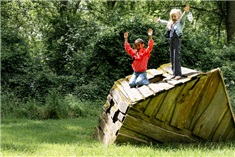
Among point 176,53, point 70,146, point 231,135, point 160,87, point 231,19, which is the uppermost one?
point 231,19

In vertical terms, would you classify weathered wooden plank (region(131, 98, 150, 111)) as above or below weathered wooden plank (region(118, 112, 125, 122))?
above

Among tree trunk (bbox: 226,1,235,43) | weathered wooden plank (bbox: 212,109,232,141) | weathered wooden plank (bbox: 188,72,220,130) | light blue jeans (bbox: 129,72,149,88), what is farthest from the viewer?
tree trunk (bbox: 226,1,235,43)

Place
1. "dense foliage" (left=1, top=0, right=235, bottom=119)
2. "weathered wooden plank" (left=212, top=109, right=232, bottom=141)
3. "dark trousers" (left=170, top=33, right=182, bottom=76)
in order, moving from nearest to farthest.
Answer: "weathered wooden plank" (left=212, top=109, right=232, bottom=141)
"dark trousers" (left=170, top=33, right=182, bottom=76)
"dense foliage" (left=1, top=0, right=235, bottom=119)

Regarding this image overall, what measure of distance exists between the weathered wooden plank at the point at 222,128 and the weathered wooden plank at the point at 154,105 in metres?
1.38

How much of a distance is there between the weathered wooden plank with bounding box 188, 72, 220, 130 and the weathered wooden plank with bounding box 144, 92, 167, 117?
677 millimetres

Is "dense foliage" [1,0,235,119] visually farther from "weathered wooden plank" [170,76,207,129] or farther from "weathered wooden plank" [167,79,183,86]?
"weathered wooden plank" [170,76,207,129]

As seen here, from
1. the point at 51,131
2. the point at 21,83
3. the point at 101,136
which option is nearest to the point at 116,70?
the point at 21,83

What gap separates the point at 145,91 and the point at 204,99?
1080mm

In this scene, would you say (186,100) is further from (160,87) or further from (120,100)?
(120,100)

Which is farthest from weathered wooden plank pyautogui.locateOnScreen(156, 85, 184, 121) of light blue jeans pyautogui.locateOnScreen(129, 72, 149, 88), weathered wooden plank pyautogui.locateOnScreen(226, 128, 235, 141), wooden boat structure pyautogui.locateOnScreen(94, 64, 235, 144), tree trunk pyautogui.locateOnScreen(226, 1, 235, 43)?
tree trunk pyautogui.locateOnScreen(226, 1, 235, 43)

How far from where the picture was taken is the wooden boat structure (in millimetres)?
5965

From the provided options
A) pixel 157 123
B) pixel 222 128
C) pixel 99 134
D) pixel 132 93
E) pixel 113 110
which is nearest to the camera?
pixel 157 123

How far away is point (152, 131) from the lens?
6.12 metres

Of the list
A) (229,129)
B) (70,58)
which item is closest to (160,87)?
(229,129)
